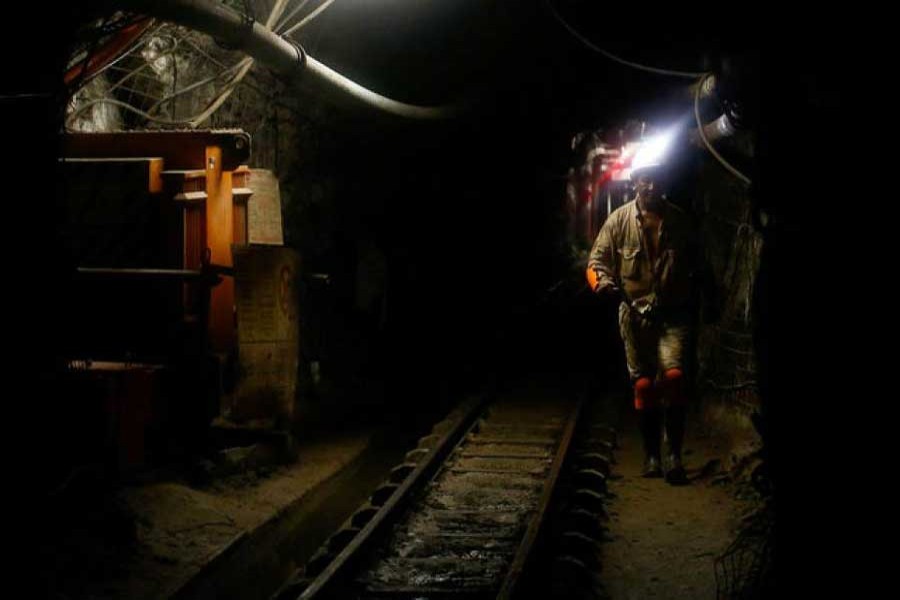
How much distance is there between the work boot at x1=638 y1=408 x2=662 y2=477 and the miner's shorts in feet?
1.28

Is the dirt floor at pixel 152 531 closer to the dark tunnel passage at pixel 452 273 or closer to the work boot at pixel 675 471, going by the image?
the dark tunnel passage at pixel 452 273

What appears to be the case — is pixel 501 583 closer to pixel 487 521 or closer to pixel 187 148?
pixel 487 521

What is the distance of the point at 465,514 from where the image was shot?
7066 millimetres

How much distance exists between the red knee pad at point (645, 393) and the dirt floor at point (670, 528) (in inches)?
29.7

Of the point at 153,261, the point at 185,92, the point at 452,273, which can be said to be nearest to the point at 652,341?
the point at 153,261

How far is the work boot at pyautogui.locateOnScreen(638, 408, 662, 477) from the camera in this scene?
332 inches

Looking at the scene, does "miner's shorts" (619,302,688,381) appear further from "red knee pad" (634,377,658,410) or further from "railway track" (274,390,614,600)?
"railway track" (274,390,614,600)

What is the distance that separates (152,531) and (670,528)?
13.3ft

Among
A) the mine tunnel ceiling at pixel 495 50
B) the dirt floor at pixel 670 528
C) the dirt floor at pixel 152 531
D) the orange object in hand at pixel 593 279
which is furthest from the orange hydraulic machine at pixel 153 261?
the mine tunnel ceiling at pixel 495 50

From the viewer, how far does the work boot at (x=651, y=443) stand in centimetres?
845

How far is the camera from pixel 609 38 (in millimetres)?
15656

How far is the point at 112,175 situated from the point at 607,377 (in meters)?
8.57

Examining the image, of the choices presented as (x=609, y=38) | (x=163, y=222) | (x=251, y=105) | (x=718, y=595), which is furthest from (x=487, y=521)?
(x=609, y=38)

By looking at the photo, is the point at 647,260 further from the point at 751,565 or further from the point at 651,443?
the point at 751,565
